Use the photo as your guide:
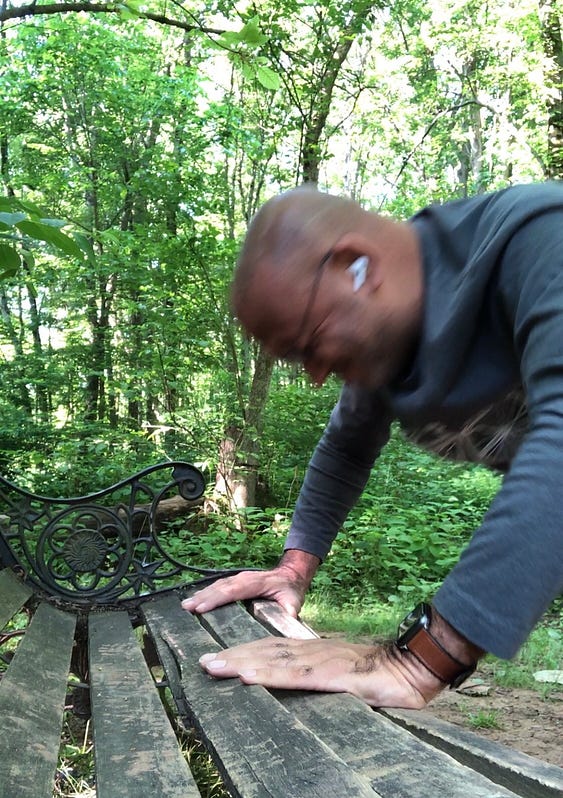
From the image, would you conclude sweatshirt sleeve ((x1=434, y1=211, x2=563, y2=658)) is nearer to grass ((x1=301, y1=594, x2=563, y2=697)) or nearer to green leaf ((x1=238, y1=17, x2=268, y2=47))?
green leaf ((x1=238, y1=17, x2=268, y2=47))

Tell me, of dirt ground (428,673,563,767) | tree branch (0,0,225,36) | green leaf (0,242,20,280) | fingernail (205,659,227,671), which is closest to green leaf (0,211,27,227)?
green leaf (0,242,20,280)

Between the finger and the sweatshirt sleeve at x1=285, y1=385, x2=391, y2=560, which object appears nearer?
the finger

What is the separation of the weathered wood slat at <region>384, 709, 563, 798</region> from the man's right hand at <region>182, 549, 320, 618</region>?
78cm

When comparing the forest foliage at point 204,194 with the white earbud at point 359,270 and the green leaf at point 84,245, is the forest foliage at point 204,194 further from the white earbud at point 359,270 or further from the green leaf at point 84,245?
the white earbud at point 359,270

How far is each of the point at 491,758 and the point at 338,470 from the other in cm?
98

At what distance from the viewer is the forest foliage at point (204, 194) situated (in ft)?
17.7

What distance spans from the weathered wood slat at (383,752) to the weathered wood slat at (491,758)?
0.27 ft

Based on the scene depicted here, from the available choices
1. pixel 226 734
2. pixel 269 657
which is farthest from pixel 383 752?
pixel 269 657

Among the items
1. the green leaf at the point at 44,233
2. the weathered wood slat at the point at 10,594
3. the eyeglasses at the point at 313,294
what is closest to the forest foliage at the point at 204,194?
the green leaf at the point at 44,233

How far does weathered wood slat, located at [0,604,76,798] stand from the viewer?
1006mm

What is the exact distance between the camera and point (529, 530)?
89cm

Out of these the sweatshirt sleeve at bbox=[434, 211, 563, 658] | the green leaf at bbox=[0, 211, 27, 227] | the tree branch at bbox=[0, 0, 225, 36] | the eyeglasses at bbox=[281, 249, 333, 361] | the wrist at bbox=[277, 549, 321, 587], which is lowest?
the wrist at bbox=[277, 549, 321, 587]

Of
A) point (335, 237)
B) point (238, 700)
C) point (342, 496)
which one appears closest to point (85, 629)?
point (342, 496)

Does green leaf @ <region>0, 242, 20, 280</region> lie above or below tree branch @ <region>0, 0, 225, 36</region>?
below
